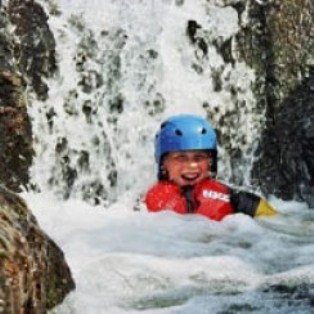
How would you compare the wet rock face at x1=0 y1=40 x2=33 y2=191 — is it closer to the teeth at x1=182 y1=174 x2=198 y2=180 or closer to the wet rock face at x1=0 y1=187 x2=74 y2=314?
the teeth at x1=182 y1=174 x2=198 y2=180

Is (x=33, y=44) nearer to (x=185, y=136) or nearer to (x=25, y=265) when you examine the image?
(x=185, y=136)

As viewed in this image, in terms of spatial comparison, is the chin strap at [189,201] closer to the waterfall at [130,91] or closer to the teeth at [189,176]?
the teeth at [189,176]

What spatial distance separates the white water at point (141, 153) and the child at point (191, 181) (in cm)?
17

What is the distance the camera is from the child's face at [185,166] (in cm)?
658

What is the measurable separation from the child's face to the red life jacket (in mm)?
69

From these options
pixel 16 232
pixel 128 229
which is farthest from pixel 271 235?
pixel 16 232

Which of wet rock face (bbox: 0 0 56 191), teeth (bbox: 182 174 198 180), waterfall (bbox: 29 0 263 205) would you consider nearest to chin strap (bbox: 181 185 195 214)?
teeth (bbox: 182 174 198 180)

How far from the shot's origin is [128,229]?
5.69m

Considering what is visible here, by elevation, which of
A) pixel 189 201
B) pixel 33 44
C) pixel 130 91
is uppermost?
pixel 33 44

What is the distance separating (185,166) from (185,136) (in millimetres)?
257

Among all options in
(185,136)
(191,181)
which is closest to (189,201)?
(191,181)

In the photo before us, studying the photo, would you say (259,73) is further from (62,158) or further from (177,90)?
(62,158)

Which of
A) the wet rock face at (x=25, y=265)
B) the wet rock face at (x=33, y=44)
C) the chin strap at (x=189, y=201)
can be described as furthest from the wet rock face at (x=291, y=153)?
the wet rock face at (x=25, y=265)

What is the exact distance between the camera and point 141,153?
7.57 meters
